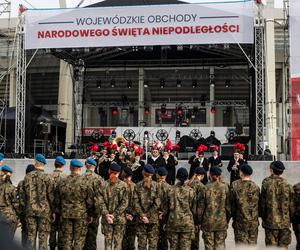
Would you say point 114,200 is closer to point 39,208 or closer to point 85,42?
point 39,208

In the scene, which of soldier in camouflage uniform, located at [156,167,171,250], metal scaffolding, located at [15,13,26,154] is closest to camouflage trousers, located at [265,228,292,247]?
soldier in camouflage uniform, located at [156,167,171,250]

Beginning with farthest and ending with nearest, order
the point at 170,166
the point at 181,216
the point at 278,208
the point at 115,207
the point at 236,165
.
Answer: the point at 170,166 < the point at 236,165 < the point at 115,207 < the point at 278,208 < the point at 181,216

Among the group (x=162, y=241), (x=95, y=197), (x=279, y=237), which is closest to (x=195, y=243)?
(x=162, y=241)

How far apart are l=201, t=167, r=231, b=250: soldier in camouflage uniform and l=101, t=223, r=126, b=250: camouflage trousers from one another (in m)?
1.20

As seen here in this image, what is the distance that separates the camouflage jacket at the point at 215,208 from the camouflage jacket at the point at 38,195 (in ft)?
7.43

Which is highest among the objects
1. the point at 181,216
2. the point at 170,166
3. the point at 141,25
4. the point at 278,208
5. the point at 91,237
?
the point at 141,25

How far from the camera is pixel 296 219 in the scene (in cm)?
655

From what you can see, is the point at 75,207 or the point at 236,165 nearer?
the point at 75,207

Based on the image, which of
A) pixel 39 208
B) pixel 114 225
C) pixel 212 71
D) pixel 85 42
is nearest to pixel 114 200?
pixel 114 225

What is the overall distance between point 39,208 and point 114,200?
1108 mm

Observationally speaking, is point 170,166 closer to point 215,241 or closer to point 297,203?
point 215,241

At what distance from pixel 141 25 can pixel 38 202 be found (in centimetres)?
1137

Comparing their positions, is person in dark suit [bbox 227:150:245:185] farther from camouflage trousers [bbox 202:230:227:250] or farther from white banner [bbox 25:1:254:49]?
white banner [bbox 25:1:254:49]

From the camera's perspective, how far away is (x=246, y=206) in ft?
20.9
